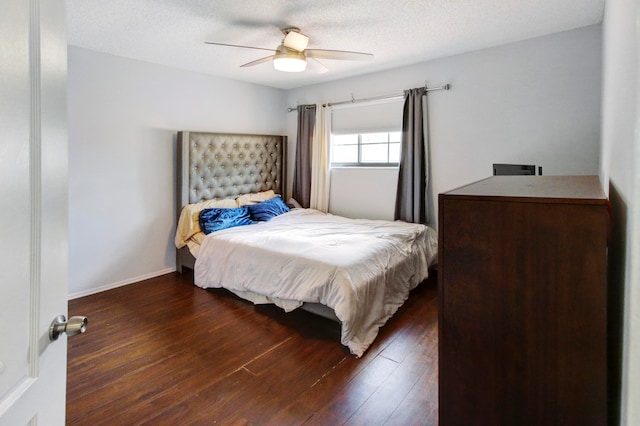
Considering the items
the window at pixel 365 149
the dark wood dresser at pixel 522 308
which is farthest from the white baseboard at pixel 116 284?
the dark wood dresser at pixel 522 308

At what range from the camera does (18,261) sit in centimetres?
66

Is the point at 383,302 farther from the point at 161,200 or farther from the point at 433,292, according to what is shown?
the point at 161,200

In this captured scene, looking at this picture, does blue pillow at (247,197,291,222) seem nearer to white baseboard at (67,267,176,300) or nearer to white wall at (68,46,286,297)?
white wall at (68,46,286,297)

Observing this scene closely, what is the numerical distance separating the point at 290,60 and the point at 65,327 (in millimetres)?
2565

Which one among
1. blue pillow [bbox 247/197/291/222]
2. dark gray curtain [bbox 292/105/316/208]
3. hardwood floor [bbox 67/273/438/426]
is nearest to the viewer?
hardwood floor [bbox 67/273/438/426]

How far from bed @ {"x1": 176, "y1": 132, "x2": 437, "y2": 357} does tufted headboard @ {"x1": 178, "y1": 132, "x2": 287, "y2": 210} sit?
0.04ft

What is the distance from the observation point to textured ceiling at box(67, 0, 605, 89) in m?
2.47

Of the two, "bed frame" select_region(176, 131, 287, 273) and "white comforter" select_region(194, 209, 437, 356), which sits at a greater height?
"bed frame" select_region(176, 131, 287, 273)

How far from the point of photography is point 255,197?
15.3 feet

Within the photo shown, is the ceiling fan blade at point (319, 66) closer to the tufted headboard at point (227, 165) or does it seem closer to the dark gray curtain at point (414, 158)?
the dark gray curtain at point (414, 158)

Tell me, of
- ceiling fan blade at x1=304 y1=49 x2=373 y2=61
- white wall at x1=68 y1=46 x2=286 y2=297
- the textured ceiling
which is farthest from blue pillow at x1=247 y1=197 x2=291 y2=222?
ceiling fan blade at x1=304 y1=49 x2=373 y2=61

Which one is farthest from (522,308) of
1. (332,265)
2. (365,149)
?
(365,149)

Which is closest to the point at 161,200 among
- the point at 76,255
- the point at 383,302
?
the point at 76,255

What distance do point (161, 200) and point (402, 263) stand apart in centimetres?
283
